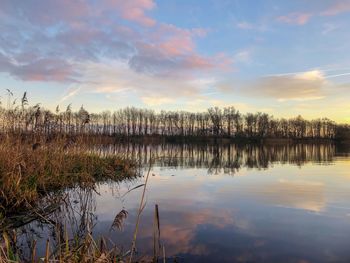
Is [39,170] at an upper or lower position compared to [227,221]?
upper

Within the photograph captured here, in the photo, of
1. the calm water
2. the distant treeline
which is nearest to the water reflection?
the calm water

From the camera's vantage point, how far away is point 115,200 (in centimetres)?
921

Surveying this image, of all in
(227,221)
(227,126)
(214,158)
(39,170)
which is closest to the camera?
(227,221)

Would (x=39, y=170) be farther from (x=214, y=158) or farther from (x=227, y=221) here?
(x=214, y=158)

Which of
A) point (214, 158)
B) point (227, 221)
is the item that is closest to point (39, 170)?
point (227, 221)

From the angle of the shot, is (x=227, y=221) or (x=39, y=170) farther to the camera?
(x=39, y=170)

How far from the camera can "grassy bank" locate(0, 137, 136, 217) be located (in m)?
7.02

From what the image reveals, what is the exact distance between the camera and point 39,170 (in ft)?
30.1

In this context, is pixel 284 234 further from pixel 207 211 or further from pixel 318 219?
pixel 207 211

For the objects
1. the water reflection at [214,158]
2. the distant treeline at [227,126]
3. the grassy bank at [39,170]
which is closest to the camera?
the grassy bank at [39,170]

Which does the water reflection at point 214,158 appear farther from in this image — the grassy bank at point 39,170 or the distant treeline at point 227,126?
the distant treeline at point 227,126

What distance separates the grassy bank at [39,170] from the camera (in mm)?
7020

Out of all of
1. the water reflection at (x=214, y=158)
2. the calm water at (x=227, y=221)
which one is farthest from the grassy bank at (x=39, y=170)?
the water reflection at (x=214, y=158)

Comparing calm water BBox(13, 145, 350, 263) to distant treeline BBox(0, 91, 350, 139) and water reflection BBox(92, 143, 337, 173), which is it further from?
distant treeline BBox(0, 91, 350, 139)
